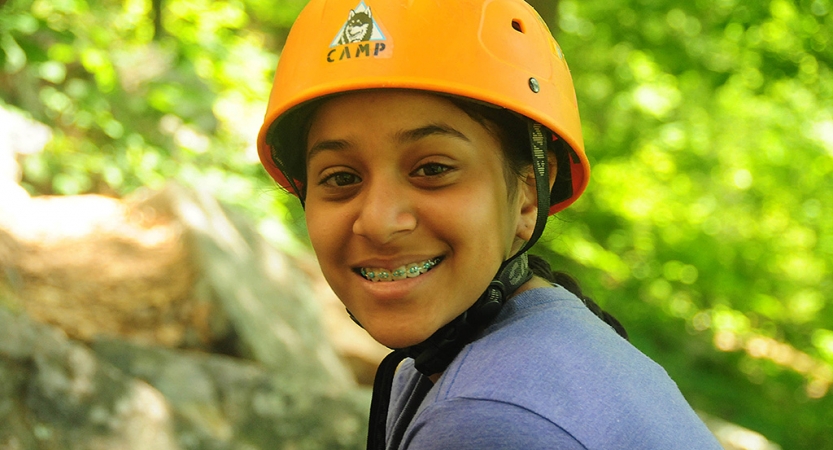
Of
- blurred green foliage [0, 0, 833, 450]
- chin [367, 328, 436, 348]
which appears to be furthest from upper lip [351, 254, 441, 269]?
blurred green foliage [0, 0, 833, 450]

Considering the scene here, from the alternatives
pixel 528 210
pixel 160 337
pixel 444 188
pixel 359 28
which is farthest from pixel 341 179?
pixel 160 337

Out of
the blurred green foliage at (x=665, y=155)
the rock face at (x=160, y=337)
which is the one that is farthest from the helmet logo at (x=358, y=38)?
the blurred green foliage at (x=665, y=155)

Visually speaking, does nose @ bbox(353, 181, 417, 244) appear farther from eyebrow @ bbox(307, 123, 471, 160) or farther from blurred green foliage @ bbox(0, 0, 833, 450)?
blurred green foliage @ bbox(0, 0, 833, 450)

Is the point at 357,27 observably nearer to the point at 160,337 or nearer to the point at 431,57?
the point at 431,57

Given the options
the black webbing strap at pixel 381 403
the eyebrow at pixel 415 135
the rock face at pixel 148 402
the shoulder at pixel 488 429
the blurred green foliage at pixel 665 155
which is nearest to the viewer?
the shoulder at pixel 488 429

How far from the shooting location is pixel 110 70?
482cm

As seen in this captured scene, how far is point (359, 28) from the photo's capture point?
1.59 m

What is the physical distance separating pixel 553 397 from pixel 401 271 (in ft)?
1.58

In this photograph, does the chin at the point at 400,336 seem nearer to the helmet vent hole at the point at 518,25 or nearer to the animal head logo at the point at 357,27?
the animal head logo at the point at 357,27

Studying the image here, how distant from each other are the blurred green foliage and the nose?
3.75 meters

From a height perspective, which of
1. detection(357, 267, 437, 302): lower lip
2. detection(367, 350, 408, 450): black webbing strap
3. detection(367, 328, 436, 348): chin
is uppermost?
detection(357, 267, 437, 302): lower lip

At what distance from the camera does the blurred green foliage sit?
17.2ft

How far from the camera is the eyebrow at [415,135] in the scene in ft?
4.72

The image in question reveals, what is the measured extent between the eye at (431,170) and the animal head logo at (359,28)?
1.02 feet
